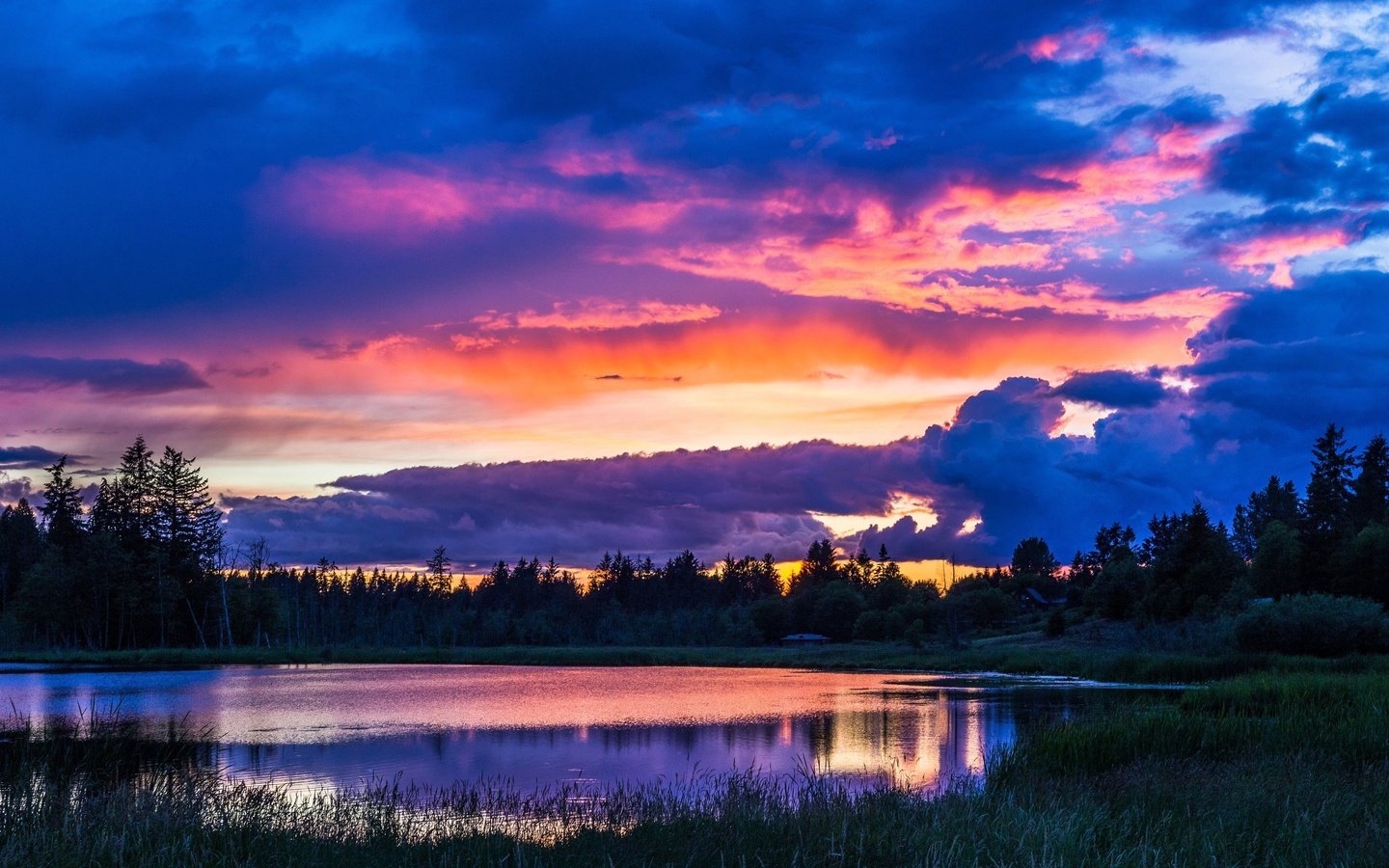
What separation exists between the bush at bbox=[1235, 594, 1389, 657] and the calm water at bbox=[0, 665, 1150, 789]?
10.5 m

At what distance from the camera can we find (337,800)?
1788 cm

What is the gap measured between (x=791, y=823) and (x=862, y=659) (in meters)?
82.6

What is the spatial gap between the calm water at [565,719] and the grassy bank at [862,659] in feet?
17.1

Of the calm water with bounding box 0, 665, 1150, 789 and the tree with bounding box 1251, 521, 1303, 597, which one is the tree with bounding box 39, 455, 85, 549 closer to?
the calm water with bounding box 0, 665, 1150, 789

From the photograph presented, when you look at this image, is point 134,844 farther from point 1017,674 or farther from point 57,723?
point 1017,674

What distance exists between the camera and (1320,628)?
2215 inches

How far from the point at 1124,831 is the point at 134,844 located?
1161 cm

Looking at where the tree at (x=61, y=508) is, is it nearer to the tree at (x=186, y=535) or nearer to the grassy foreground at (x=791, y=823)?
the tree at (x=186, y=535)

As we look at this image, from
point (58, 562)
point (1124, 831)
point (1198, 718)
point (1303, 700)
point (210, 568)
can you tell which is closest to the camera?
point (1124, 831)

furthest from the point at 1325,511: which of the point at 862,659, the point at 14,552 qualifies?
the point at 14,552

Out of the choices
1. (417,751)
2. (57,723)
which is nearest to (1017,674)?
(417,751)

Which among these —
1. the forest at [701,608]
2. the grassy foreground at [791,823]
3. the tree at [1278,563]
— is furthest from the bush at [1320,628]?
the grassy foreground at [791,823]

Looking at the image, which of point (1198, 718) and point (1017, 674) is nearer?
point (1198, 718)

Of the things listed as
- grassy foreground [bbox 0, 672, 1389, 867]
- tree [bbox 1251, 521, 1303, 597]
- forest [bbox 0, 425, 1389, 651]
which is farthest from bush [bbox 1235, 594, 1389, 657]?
grassy foreground [bbox 0, 672, 1389, 867]
